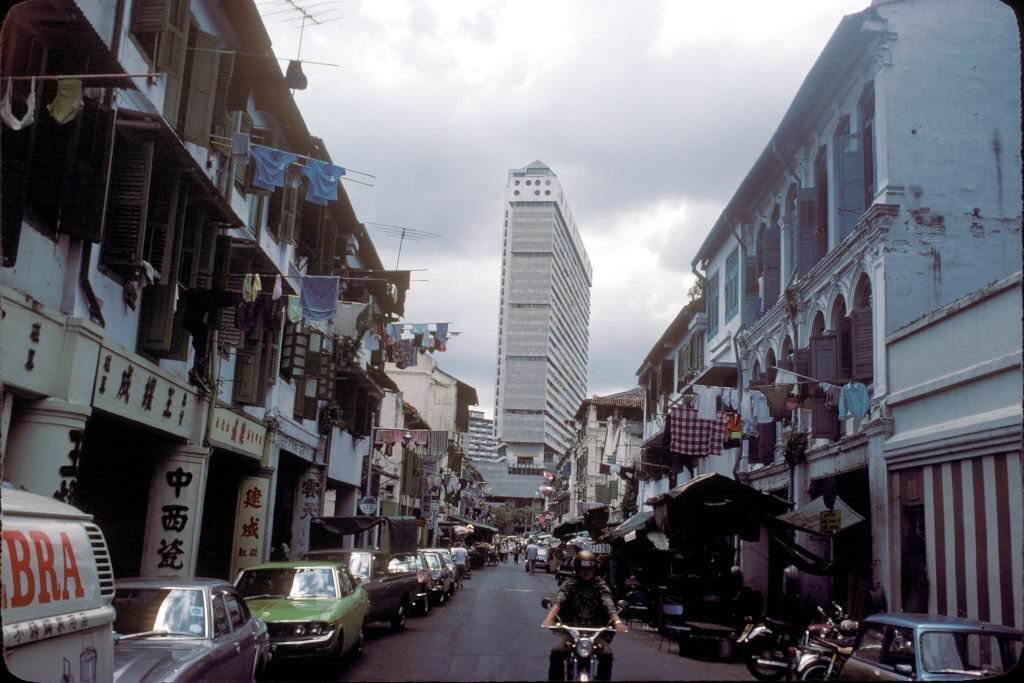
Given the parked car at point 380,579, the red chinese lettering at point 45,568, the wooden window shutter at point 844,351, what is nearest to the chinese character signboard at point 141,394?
the parked car at point 380,579

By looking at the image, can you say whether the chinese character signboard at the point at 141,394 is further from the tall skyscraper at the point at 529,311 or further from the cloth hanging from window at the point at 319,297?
the tall skyscraper at the point at 529,311

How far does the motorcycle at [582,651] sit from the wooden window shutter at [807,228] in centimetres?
1624

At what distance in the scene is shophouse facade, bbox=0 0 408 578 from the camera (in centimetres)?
1055

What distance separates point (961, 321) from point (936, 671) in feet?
29.3

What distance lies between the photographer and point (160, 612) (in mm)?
9016

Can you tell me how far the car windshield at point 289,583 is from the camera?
13781 millimetres

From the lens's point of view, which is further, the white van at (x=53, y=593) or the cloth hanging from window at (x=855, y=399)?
the cloth hanging from window at (x=855, y=399)

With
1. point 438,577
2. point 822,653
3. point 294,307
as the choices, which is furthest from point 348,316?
point 822,653

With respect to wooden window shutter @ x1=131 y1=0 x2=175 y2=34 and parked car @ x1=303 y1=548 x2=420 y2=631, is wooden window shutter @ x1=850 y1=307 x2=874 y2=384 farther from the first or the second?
wooden window shutter @ x1=131 y1=0 x2=175 y2=34

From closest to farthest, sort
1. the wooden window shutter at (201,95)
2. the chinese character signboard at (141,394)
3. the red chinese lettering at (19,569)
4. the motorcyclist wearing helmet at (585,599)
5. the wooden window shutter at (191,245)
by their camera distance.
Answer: the red chinese lettering at (19,569), the motorcyclist wearing helmet at (585,599), the chinese character signboard at (141,394), the wooden window shutter at (201,95), the wooden window shutter at (191,245)

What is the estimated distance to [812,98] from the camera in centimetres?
2272

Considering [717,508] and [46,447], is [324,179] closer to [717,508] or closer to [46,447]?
[46,447]

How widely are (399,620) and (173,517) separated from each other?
207 inches

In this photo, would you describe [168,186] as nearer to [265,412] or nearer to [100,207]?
[100,207]
